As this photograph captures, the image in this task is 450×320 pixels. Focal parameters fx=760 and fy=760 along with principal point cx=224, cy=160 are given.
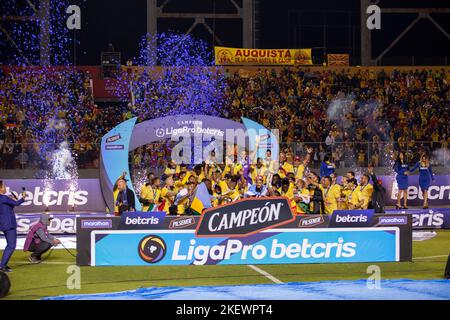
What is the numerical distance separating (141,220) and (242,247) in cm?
204

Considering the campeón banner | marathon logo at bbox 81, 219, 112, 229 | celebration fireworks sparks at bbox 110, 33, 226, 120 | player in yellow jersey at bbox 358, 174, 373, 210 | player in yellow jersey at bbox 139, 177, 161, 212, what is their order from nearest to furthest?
marathon logo at bbox 81, 219, 112, 229
player in yellow jersey at bbox 139, 177, 161, 212
player in yellow jersey at bbox 358, 174, 373, 210
celebration fireworks sparks at bbox 110, 33, 226, 120
the campeón banner

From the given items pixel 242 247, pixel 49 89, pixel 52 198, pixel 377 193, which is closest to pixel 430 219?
pixel 377 193

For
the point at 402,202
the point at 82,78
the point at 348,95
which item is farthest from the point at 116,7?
the point at 402,202

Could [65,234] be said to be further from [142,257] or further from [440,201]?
[440,201]

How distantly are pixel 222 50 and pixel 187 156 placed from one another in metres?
14.0

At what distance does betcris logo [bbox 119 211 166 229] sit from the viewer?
14.7 m

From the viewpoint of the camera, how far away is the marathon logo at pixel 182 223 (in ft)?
48.2

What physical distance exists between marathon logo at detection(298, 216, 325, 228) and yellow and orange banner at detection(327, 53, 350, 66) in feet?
80.9

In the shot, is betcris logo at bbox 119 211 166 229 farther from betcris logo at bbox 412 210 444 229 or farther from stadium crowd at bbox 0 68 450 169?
stadium crowd at bbox 0 68 450 169

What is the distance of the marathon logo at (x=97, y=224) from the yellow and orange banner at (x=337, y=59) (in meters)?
25.8

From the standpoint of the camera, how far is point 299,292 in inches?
464

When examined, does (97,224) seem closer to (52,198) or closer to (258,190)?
(258,190)

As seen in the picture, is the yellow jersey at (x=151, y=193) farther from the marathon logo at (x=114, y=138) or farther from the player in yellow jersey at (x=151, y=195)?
the marathon logo at (x=114, y=138)

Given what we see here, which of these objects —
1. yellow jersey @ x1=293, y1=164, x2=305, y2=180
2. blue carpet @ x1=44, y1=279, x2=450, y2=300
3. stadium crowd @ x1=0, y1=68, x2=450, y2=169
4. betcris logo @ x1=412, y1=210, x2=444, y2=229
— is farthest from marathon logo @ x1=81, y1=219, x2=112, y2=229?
stadium crowd @ x1=0, y1=68, x2=450, y2=169
